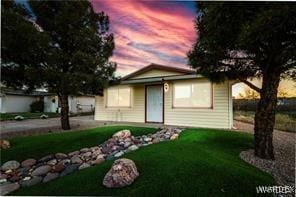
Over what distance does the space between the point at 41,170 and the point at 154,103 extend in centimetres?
682

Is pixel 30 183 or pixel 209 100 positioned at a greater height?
pixel 209 100

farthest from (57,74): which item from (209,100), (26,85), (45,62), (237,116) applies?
(237,116)

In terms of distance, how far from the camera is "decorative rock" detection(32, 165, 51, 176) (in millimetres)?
4797

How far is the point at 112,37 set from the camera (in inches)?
361

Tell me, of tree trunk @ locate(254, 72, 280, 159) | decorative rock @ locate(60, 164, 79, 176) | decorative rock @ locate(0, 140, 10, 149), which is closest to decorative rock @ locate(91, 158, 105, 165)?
decorative rock @ locate(60, 164, 79, 176)

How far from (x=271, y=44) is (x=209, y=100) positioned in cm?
491

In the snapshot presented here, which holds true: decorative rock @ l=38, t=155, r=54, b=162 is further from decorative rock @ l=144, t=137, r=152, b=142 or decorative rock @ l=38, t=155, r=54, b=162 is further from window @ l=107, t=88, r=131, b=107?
window @ l=107, t=88, r=131, b=107

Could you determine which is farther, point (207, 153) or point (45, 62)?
point (45, 62)

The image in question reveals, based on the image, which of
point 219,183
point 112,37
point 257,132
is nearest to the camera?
point 219,183

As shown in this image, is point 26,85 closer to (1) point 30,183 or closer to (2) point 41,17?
(2) point 41,17

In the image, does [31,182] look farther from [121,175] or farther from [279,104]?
[279,104]

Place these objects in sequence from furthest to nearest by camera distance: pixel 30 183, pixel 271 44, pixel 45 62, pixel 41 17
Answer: pixel 41 17, pixel 45 62, pixel 271 44, pixel 30 183

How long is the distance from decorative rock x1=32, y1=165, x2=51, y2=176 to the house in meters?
5.99

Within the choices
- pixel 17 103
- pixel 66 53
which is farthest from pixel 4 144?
pixel 17 103
